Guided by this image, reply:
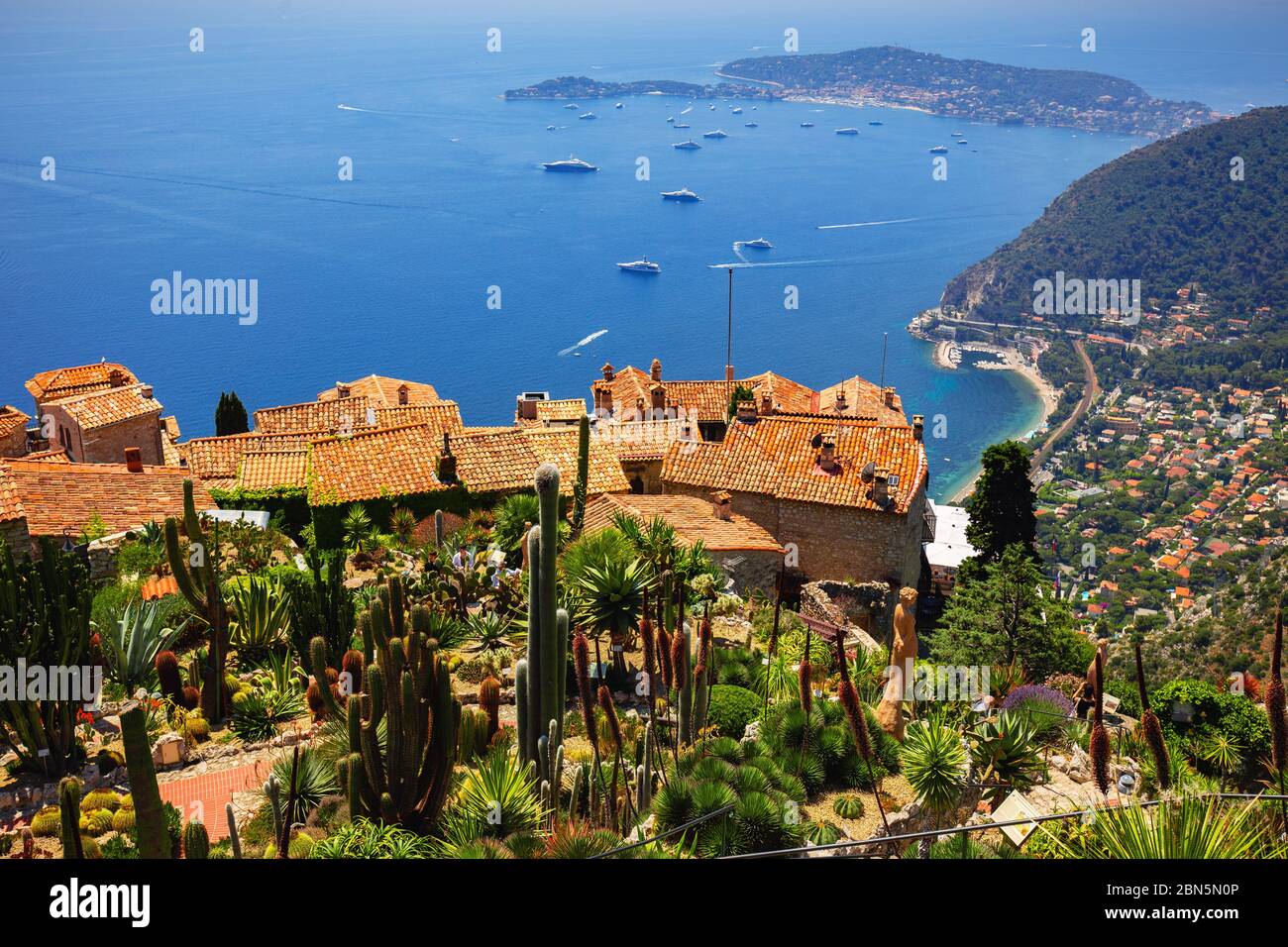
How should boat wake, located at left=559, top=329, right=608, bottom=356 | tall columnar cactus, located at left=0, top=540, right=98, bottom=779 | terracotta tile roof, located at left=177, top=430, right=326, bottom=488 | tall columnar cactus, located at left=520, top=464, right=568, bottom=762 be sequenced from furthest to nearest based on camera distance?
boat wake, located at left=559, top=329, right=608, bottom=356 → terracotta tile roof, located at left=177, top=430, right=326, bottom=488 → tall columnar cactus, located at left=0, top=540, right=98, bottom=779 → tall columnar cactus, located at left=520, top=464, right=568, bottom=762

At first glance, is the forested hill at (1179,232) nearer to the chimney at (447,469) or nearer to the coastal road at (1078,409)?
the coastal road at (1078,409)

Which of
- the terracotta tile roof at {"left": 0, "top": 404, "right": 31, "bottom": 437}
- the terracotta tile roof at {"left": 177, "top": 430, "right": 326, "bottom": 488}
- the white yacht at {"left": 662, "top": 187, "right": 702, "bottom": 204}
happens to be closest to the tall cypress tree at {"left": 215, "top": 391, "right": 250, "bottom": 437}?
the terracotta tile roof at {"left": 0, "top": 404, "right": 31, "bottom": 437}

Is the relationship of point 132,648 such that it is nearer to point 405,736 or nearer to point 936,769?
point 405,736

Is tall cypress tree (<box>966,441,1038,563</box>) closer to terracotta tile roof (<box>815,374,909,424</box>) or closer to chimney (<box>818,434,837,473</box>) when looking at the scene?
chimney (<box>818,434,837,473</box>)

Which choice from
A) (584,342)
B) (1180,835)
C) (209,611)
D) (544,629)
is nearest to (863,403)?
(209,611)

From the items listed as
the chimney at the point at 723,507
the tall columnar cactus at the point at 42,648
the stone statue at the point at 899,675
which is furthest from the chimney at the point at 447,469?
the stone statue at the point at 899,675

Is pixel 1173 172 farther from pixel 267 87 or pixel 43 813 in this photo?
pixel 267 87
